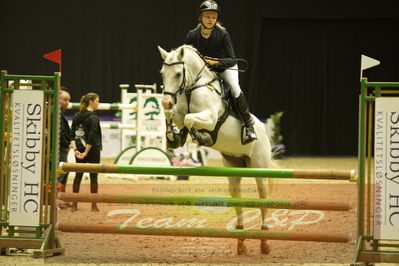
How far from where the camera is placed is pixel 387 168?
4.43 m

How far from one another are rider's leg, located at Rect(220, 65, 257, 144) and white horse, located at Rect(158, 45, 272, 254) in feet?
0.21

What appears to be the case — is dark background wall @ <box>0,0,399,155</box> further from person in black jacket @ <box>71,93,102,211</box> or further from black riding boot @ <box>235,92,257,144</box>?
black riding boot @ <box>235,92,257,144</box>

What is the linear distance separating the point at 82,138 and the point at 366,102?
12.2ft

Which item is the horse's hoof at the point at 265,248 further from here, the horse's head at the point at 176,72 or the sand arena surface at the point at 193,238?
the horse's head at the point at 176,72

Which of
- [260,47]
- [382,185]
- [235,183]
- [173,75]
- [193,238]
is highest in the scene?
[260,47]

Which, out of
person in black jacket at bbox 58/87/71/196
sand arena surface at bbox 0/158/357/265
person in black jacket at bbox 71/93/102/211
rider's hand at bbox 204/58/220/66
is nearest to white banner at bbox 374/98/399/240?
sand arena surface at bbox 0/158/357/265

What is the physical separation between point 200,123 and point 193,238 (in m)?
1.56

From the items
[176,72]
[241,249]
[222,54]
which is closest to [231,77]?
[222,54]

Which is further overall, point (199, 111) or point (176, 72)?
point (199, 111)

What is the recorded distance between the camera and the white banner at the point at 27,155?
4.77m

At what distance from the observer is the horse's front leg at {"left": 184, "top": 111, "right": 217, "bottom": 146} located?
4754mm

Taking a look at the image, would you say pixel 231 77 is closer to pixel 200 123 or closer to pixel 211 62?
pixel 211 62

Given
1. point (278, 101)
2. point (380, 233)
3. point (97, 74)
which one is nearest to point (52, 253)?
point (380, 233)

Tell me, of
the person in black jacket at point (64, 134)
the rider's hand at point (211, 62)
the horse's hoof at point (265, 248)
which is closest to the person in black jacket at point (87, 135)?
the person in black jacket at point (64, 134)
